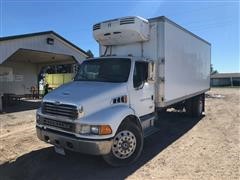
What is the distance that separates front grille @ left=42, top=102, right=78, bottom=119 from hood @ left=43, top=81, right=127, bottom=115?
0.09 m

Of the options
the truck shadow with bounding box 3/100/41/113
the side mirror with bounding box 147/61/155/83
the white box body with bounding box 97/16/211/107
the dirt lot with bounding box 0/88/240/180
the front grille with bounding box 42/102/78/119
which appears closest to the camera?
the front grille with bounding box 42/102/78/119

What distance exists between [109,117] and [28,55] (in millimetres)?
18373

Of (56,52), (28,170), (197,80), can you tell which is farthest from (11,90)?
(28,170)

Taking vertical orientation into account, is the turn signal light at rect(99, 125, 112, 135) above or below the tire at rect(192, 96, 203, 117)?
above

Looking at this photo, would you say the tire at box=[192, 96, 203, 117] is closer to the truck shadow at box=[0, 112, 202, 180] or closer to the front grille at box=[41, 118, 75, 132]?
the truck shadow at box=[0, 112, 202, 180]

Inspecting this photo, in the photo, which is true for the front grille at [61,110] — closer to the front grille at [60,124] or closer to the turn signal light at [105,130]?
the front grille at [60,124]

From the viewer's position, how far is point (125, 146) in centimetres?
565

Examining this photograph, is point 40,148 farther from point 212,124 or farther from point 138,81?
point 212,124

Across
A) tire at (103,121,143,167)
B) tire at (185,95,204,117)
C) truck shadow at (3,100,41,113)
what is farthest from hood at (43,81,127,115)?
truck shadow at (3,100,41,113)

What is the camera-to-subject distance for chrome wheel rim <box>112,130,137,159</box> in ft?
17.9

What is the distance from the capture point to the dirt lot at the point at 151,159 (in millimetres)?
5172

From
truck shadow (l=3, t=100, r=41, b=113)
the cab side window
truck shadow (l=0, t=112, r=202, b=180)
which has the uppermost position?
the cab side window

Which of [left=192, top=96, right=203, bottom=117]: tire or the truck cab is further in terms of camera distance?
[left=192, top=96, right=203, bottom=117]: tire

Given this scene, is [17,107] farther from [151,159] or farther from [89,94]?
[151,159]
